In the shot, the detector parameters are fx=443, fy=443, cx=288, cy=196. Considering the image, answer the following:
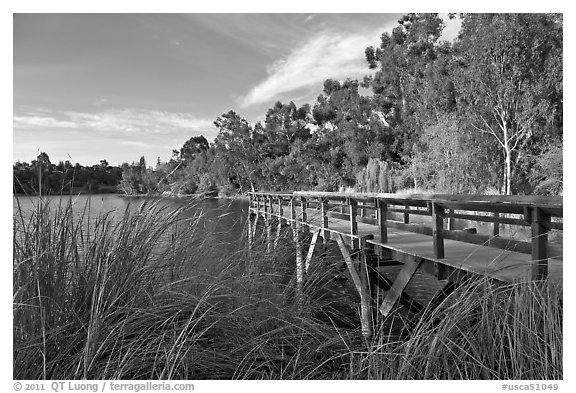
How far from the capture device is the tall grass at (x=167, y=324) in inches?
76.2

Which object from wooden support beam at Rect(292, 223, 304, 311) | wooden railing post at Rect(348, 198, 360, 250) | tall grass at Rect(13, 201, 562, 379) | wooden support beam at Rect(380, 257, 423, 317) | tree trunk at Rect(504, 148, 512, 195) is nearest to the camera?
tall grass at Rect(13, 201, 562, 379)

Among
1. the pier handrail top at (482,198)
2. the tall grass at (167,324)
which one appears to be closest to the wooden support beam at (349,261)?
the pier handrail top at (482,198)

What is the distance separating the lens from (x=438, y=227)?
3902mm

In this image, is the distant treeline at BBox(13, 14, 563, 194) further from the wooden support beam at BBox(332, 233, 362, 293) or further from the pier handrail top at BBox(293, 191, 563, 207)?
the pier handrail top at BBox(293, 191, 563, 207)

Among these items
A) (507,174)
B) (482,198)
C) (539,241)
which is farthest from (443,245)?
(507,174)

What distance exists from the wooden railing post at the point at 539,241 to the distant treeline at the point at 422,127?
6.90ft

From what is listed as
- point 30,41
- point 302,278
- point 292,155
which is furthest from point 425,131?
point 30,41

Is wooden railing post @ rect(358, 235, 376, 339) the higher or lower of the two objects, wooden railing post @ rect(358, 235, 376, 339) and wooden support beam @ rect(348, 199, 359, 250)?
the lower

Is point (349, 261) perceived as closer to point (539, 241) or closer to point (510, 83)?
point (539, 241)

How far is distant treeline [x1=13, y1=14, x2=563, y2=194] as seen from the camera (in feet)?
34.9

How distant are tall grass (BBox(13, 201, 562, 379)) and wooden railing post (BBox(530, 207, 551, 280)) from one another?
36 centimetres

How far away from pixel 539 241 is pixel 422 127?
18088mm

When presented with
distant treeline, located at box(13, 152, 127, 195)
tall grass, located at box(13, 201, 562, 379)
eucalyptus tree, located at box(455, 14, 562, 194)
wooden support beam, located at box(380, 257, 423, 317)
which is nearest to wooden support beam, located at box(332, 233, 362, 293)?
wooden support beam, located at box(380, 257, 423, 317)
